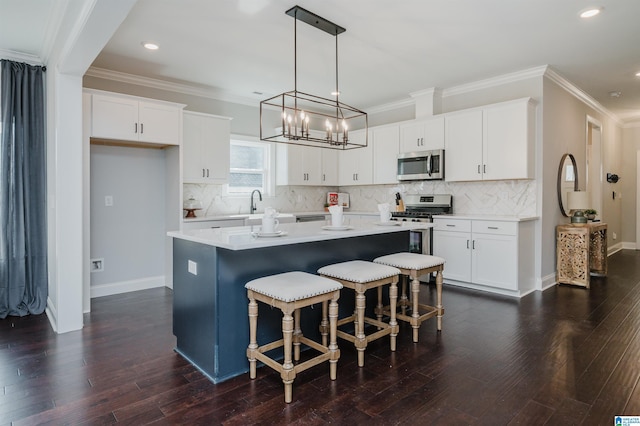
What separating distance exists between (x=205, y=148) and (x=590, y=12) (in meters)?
4.14

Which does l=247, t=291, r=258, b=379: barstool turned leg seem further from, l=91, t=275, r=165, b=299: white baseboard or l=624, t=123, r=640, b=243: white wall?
l=624, t=123, r=640, b=243: white wall

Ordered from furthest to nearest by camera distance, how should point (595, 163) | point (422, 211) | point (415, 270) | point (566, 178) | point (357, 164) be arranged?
point (595, 163) < point (357, 164) < point (422, 211) < point (566, 178) < point (415, 270)

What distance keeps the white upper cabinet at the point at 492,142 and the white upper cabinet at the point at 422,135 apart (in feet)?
0.38

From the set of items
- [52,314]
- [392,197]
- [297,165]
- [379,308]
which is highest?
[297,165]

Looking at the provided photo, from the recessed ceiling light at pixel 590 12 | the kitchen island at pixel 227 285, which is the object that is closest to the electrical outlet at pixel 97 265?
the kitchen island at pixel 227 285

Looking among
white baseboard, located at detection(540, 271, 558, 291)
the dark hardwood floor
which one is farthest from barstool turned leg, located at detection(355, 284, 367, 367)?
white baseboard, located at detection(540, 271, 558, 291)

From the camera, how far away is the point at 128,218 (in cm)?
475

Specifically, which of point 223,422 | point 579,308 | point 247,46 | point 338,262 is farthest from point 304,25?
point 579,308

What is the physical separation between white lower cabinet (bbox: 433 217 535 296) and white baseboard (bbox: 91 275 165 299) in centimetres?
360

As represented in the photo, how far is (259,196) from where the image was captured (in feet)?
19.6

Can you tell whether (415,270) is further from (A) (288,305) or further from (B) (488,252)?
(B) (488,252)

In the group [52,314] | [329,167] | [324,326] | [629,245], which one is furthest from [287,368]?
[629,245]

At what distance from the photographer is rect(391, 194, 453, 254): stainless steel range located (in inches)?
202

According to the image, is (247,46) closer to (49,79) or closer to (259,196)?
(49,79)
